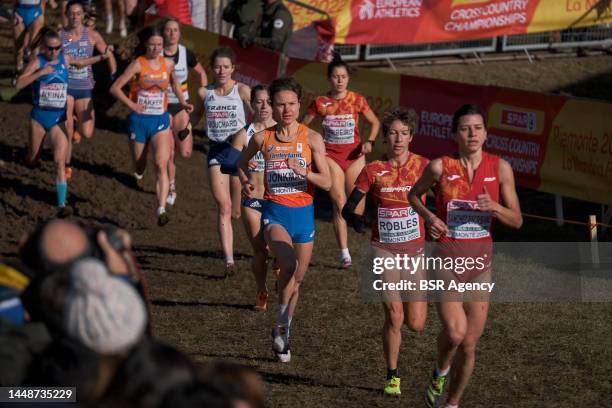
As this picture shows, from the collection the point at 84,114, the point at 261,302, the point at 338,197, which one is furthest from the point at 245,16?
the point at 261,302

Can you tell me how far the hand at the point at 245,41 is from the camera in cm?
1681

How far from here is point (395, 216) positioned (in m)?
7.98

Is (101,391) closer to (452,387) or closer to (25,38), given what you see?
(452,387)

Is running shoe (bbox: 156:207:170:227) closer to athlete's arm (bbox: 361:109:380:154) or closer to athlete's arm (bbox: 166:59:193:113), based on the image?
athlete's arm (bbox: 166:59:193:113)

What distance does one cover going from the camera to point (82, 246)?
454 cm

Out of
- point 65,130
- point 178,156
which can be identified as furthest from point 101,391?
point 178,156

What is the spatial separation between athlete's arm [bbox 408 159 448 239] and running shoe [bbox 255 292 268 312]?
121 inches

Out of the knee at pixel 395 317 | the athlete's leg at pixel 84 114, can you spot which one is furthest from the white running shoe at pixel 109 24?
the knee at pixel 395 317

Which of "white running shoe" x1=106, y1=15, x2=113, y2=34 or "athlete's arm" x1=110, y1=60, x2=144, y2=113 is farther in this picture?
"white running shoe" x1=106, y1=15, x2=113, y2=34

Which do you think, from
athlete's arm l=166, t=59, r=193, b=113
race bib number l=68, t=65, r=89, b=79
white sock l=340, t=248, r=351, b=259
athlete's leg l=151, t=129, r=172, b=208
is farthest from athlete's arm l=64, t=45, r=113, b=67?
white sock l=340, t=248, r=351, b=259

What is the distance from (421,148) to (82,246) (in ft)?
35.1

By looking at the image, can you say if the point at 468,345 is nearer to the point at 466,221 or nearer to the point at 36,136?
the point at 466,221

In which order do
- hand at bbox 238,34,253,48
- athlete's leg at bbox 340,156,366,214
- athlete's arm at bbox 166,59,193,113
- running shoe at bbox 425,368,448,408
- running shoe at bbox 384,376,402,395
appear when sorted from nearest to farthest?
running shoe at bbox 425,368,448,408 → running shoe at bbox 384,376,402,395 → athlete's leg at bbox 340,156,366,214 → athlete's arm at bbox 166,59,193,113 → hand at bbox 238,34,253,48

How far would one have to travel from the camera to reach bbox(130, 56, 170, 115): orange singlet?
42.9 ft
